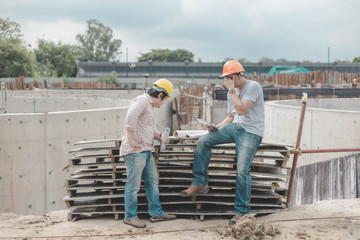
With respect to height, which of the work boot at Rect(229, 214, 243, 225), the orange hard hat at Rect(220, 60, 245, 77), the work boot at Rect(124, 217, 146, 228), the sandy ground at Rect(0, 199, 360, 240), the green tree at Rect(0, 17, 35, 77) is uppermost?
the green tree at Rect(0, 17, 35, 77)

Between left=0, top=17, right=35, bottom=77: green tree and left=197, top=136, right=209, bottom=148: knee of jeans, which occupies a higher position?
left=0, top=17, right=35, bottom=77: green tree

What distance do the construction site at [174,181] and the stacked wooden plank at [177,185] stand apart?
0.02 meters

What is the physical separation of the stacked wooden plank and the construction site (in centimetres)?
2

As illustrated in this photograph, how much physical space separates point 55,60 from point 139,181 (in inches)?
2489

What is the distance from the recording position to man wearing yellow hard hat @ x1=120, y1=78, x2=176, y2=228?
4.94m

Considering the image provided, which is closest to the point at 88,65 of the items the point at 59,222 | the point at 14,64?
the point at 14,64

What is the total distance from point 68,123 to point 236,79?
5122 mm

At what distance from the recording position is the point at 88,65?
5556 centimetres

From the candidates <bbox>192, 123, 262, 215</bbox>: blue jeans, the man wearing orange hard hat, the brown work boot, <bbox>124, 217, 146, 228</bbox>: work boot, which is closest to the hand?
the man wearing orange hard hat

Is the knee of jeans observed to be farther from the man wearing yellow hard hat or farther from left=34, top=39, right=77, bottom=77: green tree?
left=34, top=39, right=77, bottom=77: green tree

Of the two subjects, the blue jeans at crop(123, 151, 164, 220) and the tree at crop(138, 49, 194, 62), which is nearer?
the blue jeans at crop(123, 151, 164, 220)

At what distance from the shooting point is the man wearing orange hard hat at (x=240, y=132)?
16.4ft

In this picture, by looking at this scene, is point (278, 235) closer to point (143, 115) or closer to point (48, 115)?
point (143, 115)

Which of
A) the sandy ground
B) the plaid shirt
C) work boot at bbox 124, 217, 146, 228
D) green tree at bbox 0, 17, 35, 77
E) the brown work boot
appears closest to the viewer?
the sandy ground
